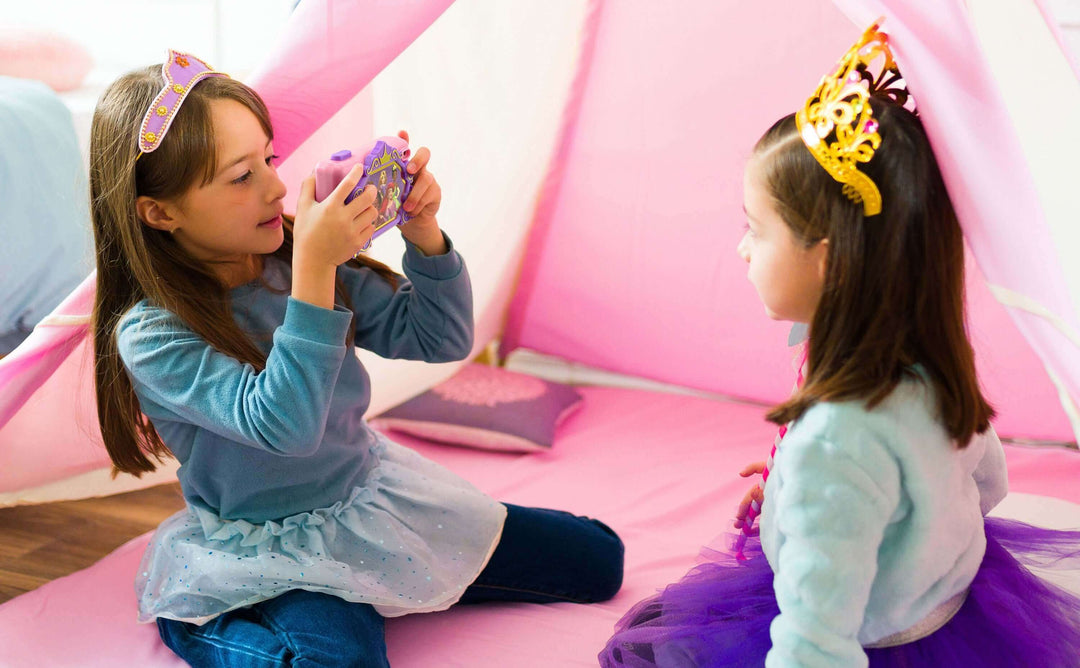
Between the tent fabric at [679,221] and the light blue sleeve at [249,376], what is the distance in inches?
39.6

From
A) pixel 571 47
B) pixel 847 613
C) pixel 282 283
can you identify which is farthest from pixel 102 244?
pixel 571 47

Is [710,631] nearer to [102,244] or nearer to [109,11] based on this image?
[102,244]

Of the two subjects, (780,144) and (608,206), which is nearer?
(780,144)

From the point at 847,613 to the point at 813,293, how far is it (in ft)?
0.87

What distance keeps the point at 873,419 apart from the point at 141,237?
2.39ft

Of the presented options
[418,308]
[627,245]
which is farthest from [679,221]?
[418,308]

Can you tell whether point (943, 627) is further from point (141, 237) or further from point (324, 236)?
point (141, 237)

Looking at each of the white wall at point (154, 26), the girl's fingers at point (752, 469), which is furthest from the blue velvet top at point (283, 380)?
the white wall at point (154, 26)

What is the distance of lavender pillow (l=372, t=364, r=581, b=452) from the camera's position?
1724mm

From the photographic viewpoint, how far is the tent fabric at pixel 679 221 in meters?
1.66

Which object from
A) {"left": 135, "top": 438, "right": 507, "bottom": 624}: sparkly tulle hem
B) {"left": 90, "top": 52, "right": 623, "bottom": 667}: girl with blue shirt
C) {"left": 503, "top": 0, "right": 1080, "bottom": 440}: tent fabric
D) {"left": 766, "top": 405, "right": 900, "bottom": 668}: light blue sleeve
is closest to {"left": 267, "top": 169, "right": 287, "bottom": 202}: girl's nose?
{"left": 90, "top": 52, "right": 623, "bottom": 667}: girl with blue shirt

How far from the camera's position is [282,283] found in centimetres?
112

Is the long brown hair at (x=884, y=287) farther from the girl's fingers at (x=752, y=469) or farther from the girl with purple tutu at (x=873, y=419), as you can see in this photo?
the girl's fingers at (x=752, y=469)

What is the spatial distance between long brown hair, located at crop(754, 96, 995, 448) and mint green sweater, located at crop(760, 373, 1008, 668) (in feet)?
0.07
